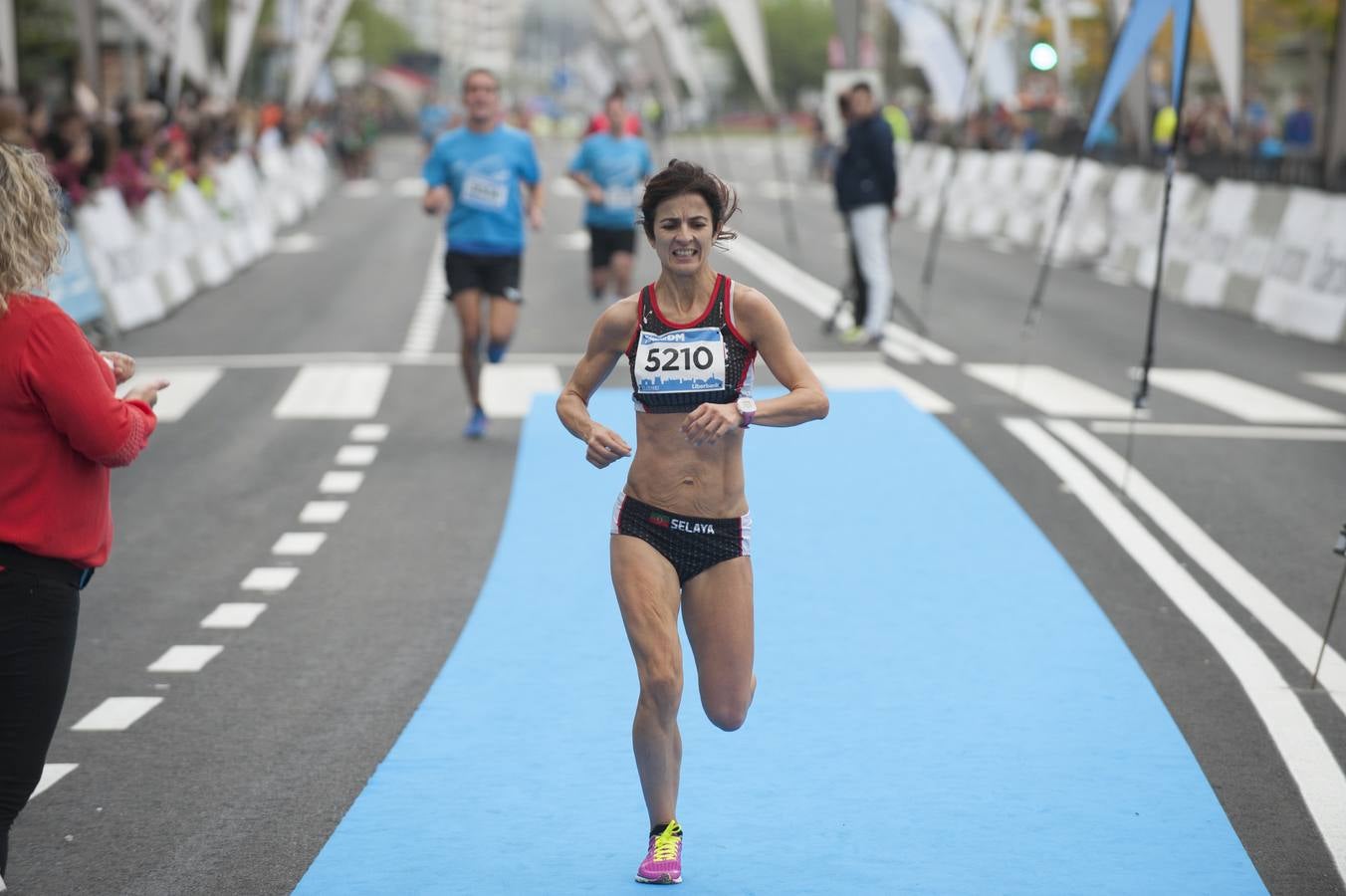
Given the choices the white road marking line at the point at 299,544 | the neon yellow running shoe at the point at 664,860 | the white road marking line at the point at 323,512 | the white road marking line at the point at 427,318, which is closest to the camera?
the neon yellow running shoe at the point at 664,860

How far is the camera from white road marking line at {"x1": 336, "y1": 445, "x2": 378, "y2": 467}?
12.6 meters

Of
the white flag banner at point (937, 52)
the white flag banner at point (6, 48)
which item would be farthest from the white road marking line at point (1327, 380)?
the white flag banner at point (937, 52)

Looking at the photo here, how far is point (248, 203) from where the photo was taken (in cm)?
2897

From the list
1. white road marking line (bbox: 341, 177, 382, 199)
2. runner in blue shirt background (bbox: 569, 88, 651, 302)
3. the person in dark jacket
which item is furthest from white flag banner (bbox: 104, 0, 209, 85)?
the person in dark jacket

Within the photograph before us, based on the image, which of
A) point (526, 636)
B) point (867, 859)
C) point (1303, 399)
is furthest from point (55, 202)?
point (1303, 399)

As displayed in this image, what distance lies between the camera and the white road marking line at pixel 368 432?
532 inches

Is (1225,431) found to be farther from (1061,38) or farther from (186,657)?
(1061,38)

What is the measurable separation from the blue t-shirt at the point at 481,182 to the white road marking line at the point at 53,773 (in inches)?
265

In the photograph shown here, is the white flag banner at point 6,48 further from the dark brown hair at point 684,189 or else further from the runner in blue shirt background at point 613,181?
the dark brown hair at point 684,189

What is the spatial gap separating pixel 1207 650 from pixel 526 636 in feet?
9.27

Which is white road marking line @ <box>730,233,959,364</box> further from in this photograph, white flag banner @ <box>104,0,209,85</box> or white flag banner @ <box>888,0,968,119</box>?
white flag banner @ <box>104,0,209,85</box>

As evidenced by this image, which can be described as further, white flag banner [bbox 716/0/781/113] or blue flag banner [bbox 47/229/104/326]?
white flag banner [bbox 716/0/781/113]

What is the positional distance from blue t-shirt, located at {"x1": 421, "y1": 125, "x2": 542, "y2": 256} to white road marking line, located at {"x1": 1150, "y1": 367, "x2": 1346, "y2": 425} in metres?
5.49

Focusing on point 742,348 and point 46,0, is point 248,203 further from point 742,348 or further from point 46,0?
point 46,0
